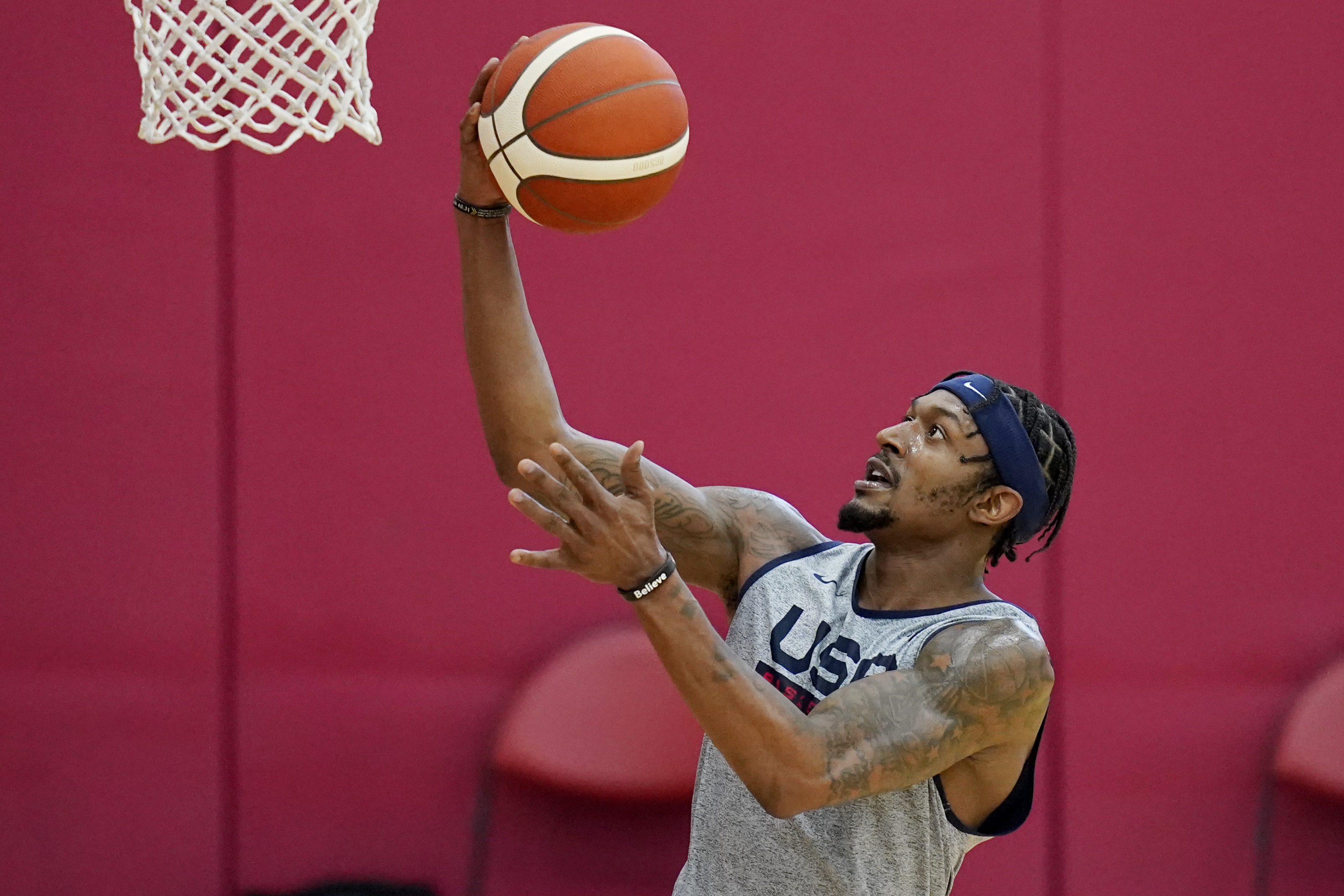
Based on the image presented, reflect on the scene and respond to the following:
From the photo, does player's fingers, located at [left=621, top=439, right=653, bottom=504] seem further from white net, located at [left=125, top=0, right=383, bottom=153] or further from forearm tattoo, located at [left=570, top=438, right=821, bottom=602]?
white net, located at [left=125, top=0, right=383, bottom=153]

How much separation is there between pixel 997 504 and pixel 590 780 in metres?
1.16

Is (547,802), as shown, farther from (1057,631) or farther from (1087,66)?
(1087,66)

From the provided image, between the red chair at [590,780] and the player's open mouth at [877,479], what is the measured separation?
901 mm

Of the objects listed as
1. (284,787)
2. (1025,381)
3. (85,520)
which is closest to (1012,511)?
(1025,381)

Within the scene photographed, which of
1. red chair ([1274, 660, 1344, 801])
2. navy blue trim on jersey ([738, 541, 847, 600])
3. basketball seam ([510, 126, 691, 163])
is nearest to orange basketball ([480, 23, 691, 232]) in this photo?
basketball seam ([510, 126, 691, 163])

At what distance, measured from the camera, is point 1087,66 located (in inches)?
121

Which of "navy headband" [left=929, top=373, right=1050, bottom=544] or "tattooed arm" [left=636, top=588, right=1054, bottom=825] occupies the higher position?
"navy headband" [left=929, top=373, right=1050, bottom=544]

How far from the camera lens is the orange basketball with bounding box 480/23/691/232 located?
1838 millimetres

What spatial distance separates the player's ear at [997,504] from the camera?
80.7 inches

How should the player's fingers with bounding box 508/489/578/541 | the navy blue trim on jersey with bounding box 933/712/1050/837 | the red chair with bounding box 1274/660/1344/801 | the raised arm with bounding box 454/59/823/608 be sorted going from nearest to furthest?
the player's fingers with bounding box 508/489/578/541, the navy blue trim on jersey with bounding box 933/712/1050/837, the raised arm with bounding box 454/59/823/608, the red chair with bounding box 1274/660/1344/801

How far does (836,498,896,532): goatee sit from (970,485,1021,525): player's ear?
135 mm

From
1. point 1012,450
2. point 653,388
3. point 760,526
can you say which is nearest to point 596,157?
point 760,526

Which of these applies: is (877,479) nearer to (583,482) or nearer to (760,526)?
(760,526)

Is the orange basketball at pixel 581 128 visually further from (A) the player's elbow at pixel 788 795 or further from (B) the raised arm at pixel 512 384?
(A) the player's elbow at pixel 788 795
